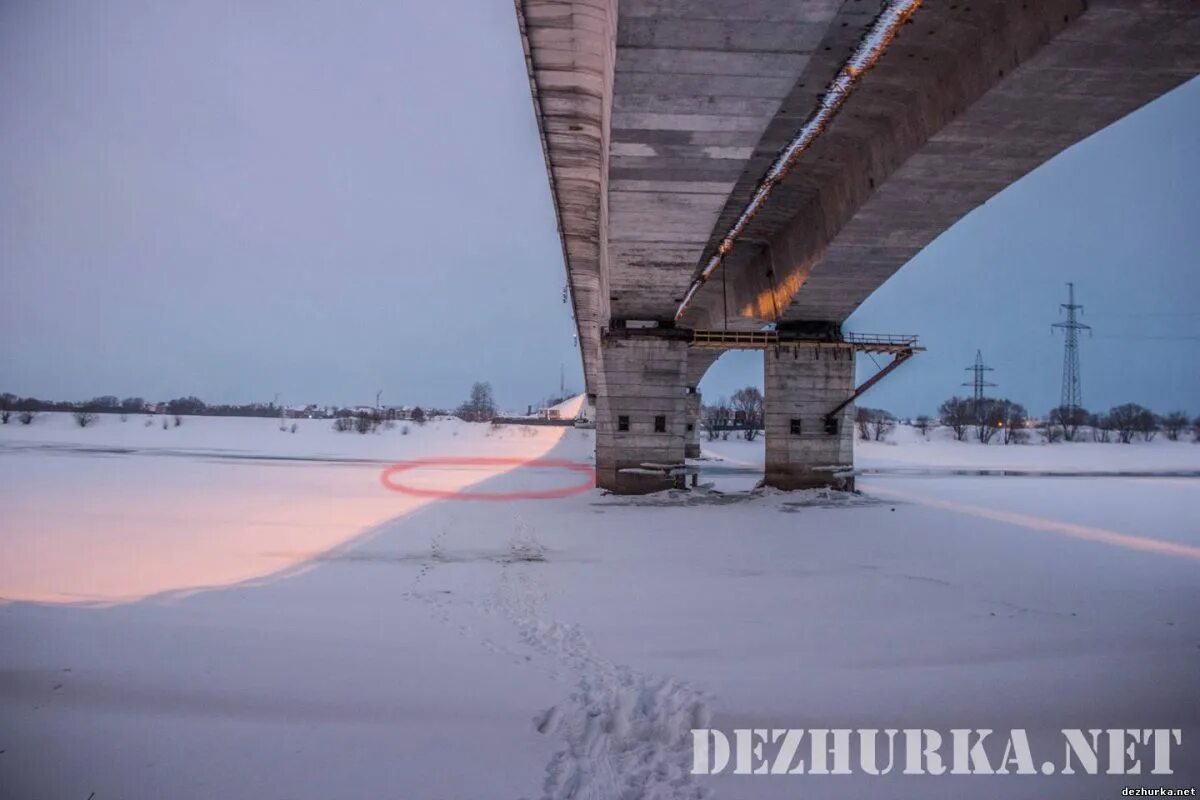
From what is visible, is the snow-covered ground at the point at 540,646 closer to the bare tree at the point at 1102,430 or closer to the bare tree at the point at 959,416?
the bare tree at the point at 959,416

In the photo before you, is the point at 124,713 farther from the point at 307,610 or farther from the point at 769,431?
the point at 769,431

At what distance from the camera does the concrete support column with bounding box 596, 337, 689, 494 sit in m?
19.1

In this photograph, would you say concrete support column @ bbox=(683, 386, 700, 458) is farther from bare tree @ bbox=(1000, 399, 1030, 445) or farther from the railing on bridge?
bare tree @ bbox=(1000, 399, 1030, 445)

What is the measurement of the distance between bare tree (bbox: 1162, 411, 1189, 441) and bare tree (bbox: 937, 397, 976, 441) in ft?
69.8

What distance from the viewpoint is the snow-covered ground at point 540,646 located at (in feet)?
12.2

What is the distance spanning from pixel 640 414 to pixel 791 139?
925 cm

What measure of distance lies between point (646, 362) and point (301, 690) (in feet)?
50.9

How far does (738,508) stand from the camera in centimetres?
1655

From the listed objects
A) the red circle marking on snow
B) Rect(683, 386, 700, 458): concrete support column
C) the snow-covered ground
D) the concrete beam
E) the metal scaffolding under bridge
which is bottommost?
the red circle marking on snow

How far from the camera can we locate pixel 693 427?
39344 mm

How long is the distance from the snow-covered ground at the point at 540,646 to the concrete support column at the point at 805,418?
6343 mm

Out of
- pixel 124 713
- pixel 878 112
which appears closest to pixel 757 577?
pixel 124 713

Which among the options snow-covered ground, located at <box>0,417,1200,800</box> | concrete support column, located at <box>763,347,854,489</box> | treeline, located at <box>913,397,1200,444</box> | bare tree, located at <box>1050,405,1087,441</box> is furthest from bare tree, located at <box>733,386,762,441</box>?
snow-covered ground, located at <box>0,417,1200,800</box>

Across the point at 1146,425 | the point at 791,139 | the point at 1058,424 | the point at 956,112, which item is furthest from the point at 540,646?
the point at 1058,424
